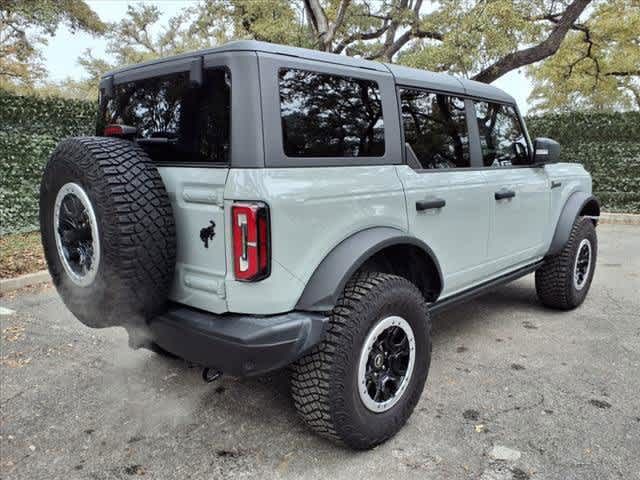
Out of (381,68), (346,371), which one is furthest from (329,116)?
(346,371)

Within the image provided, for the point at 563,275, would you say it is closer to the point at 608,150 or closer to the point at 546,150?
the point at 546,150

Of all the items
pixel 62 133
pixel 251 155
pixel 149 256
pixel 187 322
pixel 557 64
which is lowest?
pixel 187 322

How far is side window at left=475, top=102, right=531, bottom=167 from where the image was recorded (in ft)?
10.7

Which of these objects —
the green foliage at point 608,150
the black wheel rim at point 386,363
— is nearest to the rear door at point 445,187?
the black wheel rim at point 386,363

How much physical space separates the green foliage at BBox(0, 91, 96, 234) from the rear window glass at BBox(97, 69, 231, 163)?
17.7 ft

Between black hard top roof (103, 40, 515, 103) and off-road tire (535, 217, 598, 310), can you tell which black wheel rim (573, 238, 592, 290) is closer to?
off-road tire (535, 217, 598, 310)

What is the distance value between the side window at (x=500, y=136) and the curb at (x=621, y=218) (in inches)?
292

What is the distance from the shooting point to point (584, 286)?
173 inches

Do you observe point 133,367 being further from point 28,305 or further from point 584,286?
point 584,286

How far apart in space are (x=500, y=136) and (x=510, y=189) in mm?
426

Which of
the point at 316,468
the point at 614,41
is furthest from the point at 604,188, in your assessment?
the point at 316,468

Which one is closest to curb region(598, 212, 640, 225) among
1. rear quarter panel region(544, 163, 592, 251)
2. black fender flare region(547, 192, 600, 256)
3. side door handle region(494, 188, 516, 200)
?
rear quarter panel region(544, 163, 592, 251)

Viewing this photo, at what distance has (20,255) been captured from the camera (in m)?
5.75

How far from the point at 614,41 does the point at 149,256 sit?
1619 cm
